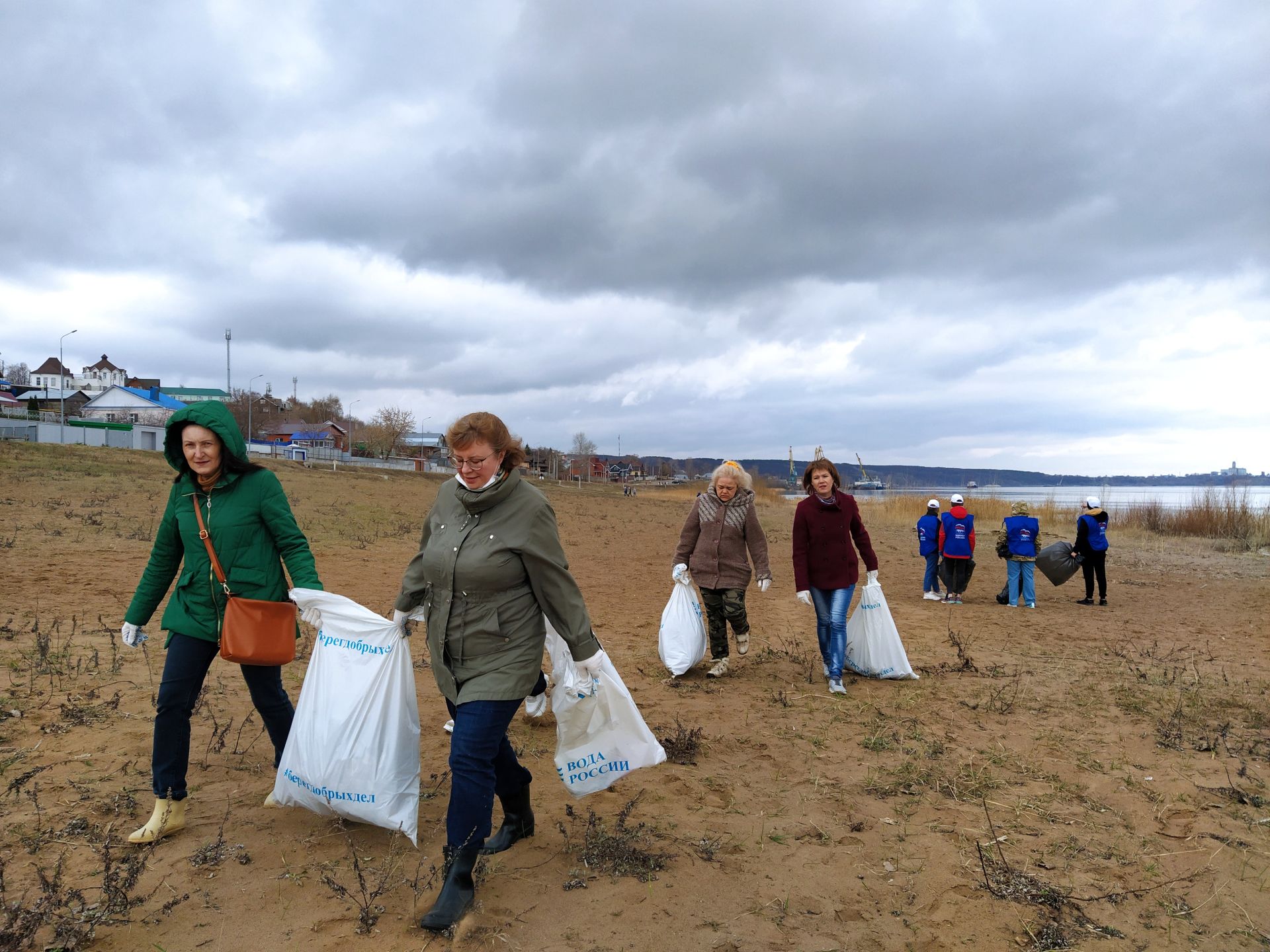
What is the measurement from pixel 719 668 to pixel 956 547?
5.81 metres

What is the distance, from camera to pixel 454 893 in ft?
9.55

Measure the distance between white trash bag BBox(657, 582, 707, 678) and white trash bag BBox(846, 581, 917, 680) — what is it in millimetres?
1270

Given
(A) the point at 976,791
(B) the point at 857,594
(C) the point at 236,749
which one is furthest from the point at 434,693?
(B) the point at 857,594

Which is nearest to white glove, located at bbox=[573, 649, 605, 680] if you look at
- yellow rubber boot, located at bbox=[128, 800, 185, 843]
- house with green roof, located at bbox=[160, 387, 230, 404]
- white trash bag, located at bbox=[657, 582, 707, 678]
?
yellow rubber boot, located at bbox=[128, 800, 185, 843]

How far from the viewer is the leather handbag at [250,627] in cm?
334

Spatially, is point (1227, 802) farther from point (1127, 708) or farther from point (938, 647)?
point (938, 647)

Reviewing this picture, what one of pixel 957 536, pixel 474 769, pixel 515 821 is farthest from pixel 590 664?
pixel 957 536

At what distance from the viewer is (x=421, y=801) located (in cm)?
402

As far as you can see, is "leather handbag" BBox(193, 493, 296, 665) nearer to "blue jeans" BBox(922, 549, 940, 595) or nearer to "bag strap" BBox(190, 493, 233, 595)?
"bag strap" BBox(190, 493, 233, 595)

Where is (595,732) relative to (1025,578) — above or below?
above

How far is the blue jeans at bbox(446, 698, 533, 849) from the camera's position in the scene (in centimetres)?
294

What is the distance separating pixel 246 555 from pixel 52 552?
9.76 metres

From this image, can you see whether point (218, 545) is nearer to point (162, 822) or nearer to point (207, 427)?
point (207, 427)

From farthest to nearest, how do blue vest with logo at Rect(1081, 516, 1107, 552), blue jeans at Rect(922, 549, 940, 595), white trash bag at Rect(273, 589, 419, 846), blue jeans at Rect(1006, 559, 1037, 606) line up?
1. blue jeans at Rect(922, 549, 940, 595)
2. blue vest with logo at Rect(1081, 516, 1107, 552)
3. blue jeans at Rect(1006, 559, 1037, 606)
4. white trash bag at Rect(273, 589, 419, 846)
